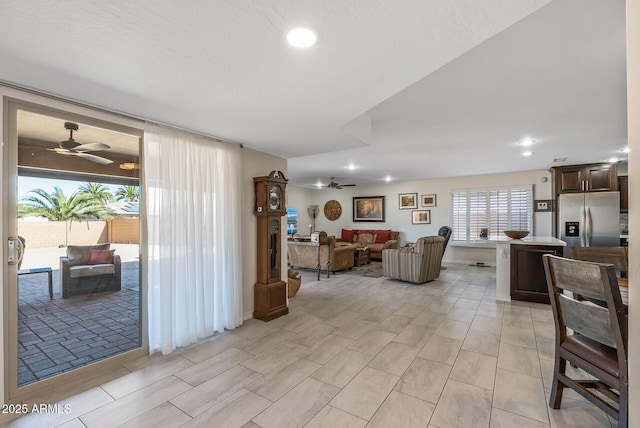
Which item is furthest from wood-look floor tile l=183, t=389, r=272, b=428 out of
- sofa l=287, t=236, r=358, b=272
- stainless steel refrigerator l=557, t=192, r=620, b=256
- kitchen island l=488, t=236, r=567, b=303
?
stainless steel refrigerator l=557, t=192, r=620, b=256

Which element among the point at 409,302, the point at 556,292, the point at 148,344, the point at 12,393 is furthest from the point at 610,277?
the point at 12,393

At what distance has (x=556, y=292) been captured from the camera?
6.40 feet

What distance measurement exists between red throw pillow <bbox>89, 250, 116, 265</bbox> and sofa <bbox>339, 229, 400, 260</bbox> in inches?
248

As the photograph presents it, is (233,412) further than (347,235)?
No

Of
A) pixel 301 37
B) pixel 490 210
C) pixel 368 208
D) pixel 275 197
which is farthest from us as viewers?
pixel 368 208

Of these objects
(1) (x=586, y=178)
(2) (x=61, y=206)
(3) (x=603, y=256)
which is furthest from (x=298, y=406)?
(1) (x=586, y=178)

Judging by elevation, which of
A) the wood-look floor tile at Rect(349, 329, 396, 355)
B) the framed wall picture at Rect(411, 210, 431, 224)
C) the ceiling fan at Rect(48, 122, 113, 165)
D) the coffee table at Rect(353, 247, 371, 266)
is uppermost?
the ceiling fan at Rect(48, 122, 113, 165)

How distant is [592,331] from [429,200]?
7092mm

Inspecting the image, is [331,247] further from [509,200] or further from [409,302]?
[509,200]

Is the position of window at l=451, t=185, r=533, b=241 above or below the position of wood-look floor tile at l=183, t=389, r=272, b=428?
above

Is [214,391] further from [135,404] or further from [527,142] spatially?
[527,142]

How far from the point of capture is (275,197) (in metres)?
4.01

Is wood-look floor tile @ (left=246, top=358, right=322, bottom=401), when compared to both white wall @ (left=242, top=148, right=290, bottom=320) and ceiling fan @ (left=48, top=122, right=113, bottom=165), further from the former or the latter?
ceiling fan @ (left=48, top=122, right=113, bottom=165)

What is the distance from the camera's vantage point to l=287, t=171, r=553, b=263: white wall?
7.07 meters
